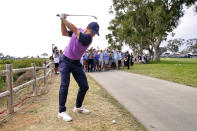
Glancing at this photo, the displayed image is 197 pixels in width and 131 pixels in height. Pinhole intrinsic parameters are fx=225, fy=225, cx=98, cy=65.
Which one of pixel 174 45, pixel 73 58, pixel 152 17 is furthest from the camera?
pixel 174 45

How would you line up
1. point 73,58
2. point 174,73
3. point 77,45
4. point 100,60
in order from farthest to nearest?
point 100,60
point 174,73
point 73,58
point 77,45

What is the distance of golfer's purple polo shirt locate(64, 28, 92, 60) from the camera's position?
431cm

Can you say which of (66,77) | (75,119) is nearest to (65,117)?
(75,119)

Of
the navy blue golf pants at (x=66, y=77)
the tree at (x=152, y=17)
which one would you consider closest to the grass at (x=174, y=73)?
the navy blue golf pants at (x=66, y=77)

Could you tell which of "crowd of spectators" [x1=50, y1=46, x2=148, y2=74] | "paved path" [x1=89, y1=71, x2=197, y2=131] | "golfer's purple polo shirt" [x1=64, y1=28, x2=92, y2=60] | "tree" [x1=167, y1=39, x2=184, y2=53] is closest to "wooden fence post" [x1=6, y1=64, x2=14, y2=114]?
"golfer's purple polo shirt" [x1=64, y1=28, x2=92, y2=60]

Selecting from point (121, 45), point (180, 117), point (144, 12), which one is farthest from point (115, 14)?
point (180, 117)

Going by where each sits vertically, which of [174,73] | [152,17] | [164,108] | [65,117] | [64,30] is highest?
[152,17]

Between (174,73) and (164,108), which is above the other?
(174,73)

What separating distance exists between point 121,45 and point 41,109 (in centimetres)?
4928

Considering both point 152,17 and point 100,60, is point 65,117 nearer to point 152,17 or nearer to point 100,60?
point 100,60

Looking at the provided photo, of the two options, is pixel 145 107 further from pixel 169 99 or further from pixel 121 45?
pixel 121 45

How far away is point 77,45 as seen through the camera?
4.53m

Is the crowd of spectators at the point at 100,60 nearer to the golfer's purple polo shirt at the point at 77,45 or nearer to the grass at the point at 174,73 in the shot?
the grass at the point at 174,73

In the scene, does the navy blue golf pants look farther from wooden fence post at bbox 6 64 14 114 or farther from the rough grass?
wooden fence post at bbox 6 64 14 114
